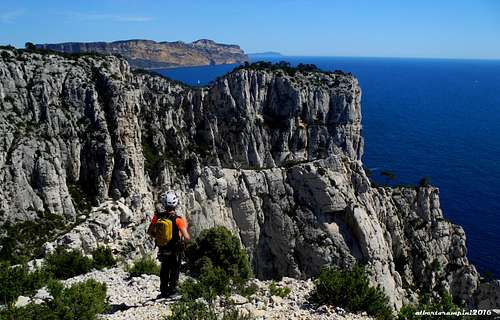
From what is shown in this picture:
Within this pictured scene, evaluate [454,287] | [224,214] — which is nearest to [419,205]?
[454,287]

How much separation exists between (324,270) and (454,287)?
41.3 meters

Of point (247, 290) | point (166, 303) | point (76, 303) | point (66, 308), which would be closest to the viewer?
point (66, 308)

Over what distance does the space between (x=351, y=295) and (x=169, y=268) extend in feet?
18.1

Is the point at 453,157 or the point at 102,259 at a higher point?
the point at 102,259

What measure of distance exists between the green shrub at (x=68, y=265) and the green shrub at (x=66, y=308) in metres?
6.12

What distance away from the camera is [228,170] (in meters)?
40.8

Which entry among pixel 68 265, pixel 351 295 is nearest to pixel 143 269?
pixel 68 265

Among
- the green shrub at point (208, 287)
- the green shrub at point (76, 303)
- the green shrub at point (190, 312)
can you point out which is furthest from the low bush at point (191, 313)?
the green shrub at point (76, 303)

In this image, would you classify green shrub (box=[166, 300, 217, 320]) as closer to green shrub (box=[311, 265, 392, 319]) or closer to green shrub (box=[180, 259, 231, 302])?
green shrub (box=[180, 259, 231, 302])

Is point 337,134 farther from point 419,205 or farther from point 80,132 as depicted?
point 80,132

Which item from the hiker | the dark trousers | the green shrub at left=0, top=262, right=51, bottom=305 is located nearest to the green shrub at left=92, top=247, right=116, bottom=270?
the green shrub at left=0, top=262, right=51, bottom=305

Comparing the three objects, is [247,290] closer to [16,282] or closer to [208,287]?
[208,287]

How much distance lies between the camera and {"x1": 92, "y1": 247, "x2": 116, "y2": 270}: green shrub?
19.0 m

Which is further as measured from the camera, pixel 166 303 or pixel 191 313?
pixel 166 303
